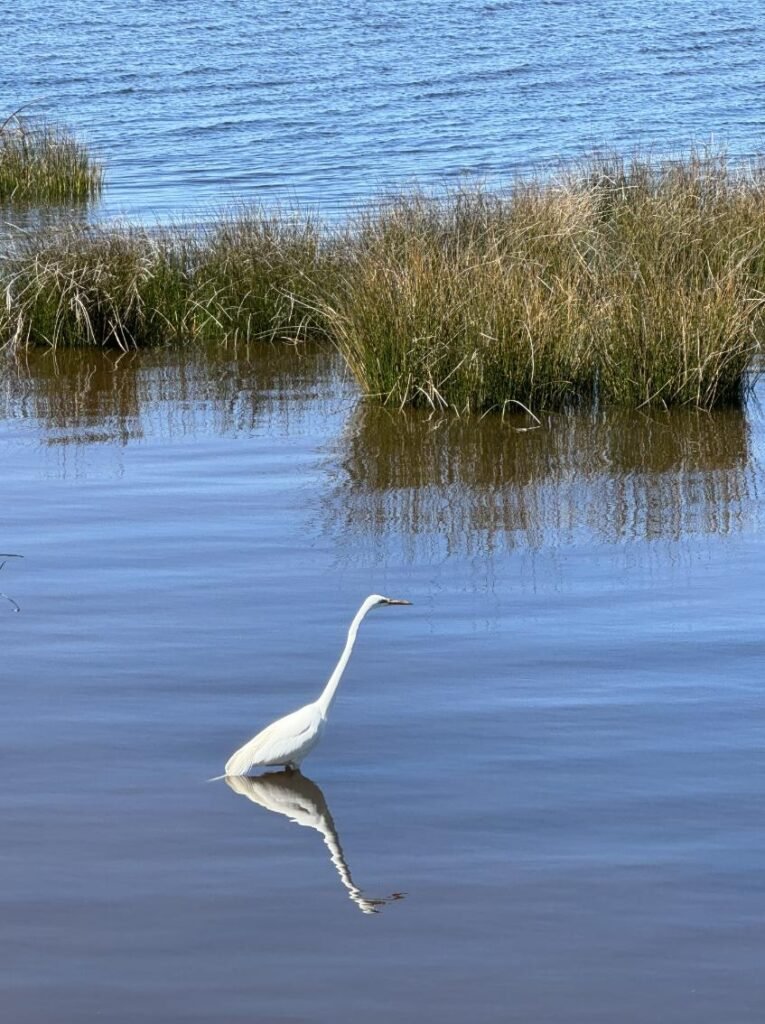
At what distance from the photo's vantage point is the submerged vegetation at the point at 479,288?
841 cm

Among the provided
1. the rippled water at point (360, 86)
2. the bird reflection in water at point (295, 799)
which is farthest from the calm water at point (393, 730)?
the rippled water at point (360, 86)

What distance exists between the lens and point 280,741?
4164 millimetres

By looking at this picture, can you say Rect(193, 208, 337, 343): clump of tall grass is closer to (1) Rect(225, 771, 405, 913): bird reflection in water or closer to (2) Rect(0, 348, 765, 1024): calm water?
(2) Rect(0, 348, 765, 1024): calm water

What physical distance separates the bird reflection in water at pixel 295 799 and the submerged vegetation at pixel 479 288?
433 centimetres

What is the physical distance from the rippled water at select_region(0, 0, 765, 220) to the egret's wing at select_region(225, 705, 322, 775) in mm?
12188

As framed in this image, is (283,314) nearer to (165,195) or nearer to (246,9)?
(165,195)

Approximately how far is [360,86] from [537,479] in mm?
23460

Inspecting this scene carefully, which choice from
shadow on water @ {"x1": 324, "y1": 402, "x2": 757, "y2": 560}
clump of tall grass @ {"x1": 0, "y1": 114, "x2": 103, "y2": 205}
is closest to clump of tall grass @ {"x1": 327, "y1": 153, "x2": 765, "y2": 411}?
shadow on water @ {"x1": 324, "y1": 402, "x2": 757, "y2": 560}

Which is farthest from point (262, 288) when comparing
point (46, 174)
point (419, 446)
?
point (46, 174)

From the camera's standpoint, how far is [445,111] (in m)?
26.1

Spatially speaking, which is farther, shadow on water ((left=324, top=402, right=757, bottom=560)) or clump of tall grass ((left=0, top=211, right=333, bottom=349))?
clump of tall grass ((left=0, top=211, right=333, bottom=349))

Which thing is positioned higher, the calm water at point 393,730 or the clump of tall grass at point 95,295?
the clump of tall grass at point 95,295

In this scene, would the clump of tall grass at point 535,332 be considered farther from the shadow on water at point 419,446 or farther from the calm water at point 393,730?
the calm water at point 393,730

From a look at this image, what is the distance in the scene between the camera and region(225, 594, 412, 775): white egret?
4.16 m
